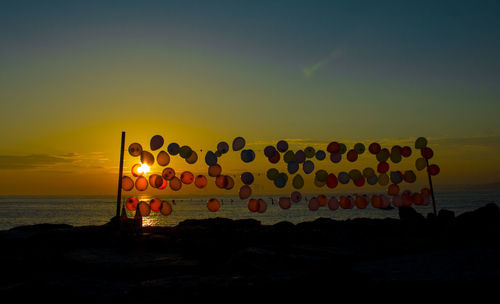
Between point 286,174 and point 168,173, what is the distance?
3.51m

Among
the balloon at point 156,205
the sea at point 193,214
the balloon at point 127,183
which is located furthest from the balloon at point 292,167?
the sea at point 193,214

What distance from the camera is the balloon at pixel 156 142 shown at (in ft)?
34.9

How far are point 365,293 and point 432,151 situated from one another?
35.1ft

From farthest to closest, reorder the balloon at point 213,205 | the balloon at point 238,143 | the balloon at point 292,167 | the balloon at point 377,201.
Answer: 1. the balloon at point 377,201
2. the balloon at point 213,205
3. the balloon at point 292,167
4. the balloon at point 238,143

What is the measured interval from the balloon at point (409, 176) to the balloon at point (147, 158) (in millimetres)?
7926

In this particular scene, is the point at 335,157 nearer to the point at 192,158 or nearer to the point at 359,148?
the point at 359,148

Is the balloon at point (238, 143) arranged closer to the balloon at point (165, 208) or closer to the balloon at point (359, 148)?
the balloon at point (165, 208)

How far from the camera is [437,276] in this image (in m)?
2.76

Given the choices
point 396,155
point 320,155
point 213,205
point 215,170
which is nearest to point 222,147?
point 215,170

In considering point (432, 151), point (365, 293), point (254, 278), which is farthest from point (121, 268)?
A: point (432, 151)

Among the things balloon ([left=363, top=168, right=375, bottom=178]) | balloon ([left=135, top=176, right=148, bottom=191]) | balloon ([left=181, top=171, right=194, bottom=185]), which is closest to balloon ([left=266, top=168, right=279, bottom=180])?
balloon ([left=181, top=171, right=194, bottom=185])

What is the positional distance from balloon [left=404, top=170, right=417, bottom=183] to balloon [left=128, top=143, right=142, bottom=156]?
27.2 ft

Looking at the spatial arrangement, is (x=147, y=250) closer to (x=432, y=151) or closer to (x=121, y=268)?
(x=121, y=268)

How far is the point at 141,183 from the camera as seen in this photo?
10.5 m
